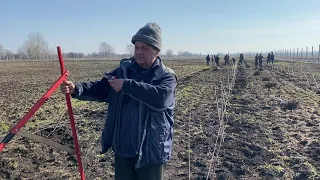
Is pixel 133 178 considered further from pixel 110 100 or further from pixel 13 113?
pixel 13 113

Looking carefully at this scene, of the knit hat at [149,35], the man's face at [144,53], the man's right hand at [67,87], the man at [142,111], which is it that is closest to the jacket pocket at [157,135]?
the man at [142,111]

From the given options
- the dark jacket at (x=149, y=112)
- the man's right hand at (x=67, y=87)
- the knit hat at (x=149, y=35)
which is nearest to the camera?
the dark jacket at (x=149, y=112)

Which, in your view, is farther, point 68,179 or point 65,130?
point 65,130

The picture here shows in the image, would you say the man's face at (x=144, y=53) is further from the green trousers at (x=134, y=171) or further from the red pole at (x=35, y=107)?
the green trousers at (x=134, y=171)

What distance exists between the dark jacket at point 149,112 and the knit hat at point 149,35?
0.52 feet

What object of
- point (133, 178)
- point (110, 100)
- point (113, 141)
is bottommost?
point (133, 178)

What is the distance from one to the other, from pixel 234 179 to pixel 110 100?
9.57 ft

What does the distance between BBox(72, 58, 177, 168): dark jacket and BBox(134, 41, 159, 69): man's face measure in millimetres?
58

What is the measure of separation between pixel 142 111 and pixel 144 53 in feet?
1.38

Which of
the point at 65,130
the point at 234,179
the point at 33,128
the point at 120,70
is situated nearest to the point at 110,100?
the point at 120,70

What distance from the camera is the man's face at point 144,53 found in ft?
8.27

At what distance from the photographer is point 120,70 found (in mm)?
2648

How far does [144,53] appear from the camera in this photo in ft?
8.29

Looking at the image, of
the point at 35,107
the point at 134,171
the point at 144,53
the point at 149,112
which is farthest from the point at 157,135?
the point at 35,107
